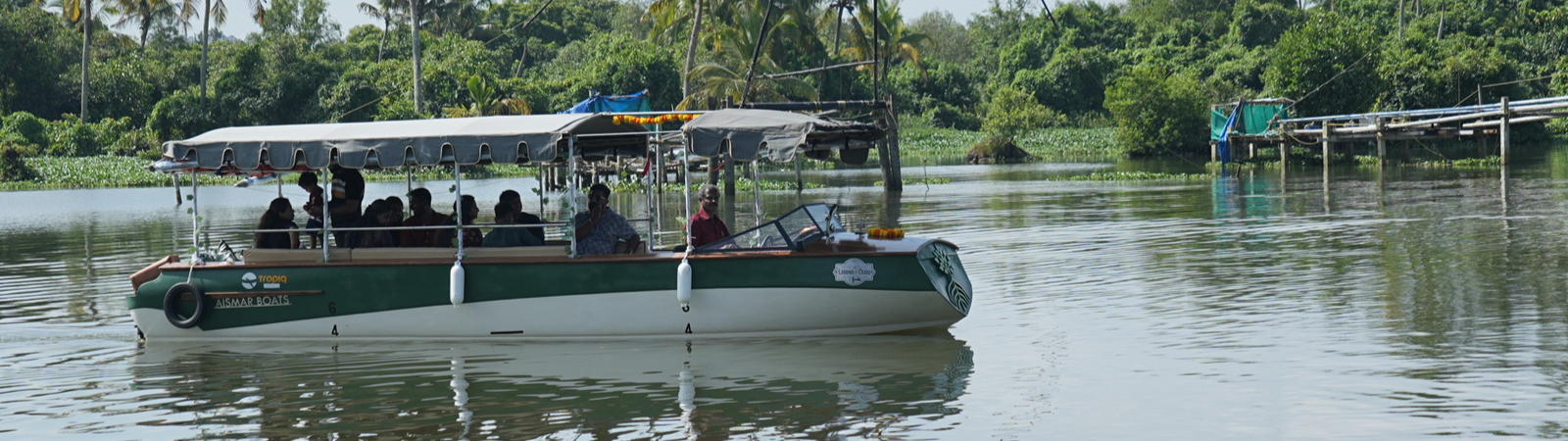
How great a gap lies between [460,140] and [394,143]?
51 cm

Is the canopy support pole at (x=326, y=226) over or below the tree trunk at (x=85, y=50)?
below

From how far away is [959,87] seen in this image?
78375 millimetres

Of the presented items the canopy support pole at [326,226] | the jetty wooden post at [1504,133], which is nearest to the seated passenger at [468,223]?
the canopy support pole at [326,226]

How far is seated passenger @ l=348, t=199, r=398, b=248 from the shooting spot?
1143 cm

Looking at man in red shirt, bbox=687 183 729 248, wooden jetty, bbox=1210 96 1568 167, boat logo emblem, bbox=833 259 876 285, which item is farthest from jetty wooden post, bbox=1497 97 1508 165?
boat logo emblem, bbox=833 259 876 285

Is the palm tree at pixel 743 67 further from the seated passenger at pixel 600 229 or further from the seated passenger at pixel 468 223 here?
the seated passenger at pixel 600 229

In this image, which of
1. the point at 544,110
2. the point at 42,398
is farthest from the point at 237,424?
the point at 544,110

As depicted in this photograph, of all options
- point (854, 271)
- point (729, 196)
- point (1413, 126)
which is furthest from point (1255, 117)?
point (854, 271)

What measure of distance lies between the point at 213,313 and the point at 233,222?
18004 mm

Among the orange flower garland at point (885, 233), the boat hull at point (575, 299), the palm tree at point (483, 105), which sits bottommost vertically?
the boat hull at point (575, 299)

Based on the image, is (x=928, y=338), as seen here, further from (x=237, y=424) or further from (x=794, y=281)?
(x=237, y=424)

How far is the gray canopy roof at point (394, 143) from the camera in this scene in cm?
1054

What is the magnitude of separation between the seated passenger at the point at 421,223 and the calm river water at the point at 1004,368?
82 centimetres

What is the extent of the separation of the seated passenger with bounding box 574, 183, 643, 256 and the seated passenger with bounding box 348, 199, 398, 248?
150cm
